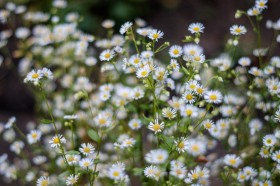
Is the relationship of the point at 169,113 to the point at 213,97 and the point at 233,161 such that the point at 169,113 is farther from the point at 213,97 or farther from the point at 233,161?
the point at 233,161

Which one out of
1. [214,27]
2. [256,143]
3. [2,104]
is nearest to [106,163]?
[256,143]

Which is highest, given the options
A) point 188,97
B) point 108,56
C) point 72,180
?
point 108,56

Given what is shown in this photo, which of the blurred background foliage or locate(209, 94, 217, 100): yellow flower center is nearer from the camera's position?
locate(209, 94, 217, 100): yellow flower center

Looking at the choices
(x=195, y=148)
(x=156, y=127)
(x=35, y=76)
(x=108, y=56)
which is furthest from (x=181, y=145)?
(x=35, y=76)

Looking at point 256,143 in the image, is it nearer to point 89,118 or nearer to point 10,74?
point 89,118

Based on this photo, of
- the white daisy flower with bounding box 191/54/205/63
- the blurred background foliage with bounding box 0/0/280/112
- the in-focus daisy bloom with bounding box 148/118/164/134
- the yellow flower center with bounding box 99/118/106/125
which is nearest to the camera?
the in-focus daisy bloom with bounding box 148/118/164/134

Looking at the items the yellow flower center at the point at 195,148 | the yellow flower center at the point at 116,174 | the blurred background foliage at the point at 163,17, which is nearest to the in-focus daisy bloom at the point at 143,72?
the yellow flower center at the point at 116,174

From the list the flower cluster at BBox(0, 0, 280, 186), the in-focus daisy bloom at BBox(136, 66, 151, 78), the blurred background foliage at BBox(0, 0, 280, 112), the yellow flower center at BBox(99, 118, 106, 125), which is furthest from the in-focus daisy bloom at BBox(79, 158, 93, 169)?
the blurred background foliage at BBox(0, 0, 280, 112)

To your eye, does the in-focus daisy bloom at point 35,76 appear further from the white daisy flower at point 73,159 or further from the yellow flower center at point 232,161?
the yellow flower center at point 232,161

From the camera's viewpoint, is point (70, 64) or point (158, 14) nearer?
point (70, 64)

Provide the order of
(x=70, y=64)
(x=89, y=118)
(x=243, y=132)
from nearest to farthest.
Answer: (x=243, y=132) < (x=89, y=118) < (x=70, y=64)

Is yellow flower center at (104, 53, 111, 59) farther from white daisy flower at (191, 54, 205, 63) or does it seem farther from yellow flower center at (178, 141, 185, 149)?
yellow flower center at (178, 141, 185, 149)
